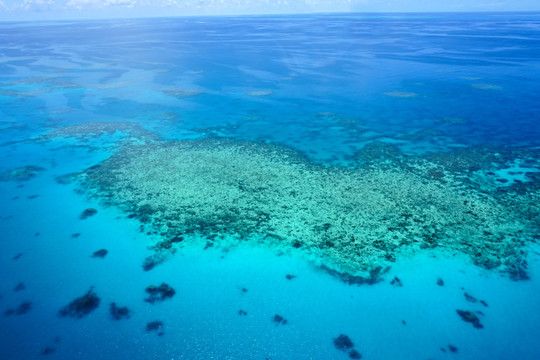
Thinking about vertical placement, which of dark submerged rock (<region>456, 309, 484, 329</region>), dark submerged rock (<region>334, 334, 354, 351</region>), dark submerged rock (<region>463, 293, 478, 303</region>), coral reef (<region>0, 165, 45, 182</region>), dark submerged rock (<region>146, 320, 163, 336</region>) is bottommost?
dark submerged rock (<region>334, 334, 354, 351</region>)

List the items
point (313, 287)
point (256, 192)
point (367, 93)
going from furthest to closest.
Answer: point (367, 93) < point (256, 192) < point (313, 287)

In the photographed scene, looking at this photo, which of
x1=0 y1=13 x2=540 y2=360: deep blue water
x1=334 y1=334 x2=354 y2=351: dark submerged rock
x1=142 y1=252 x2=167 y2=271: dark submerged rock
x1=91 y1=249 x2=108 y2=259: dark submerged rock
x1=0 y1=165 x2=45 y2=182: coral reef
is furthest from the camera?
x1=0 y1=165 x2=45 y2=182: coral reef

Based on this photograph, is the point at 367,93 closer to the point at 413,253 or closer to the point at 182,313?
the point at 413,253

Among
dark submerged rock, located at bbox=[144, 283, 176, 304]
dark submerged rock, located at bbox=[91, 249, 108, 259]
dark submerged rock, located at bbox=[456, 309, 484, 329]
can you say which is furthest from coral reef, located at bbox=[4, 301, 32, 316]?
dark submerged rock, located at bbox=[456, 309, 484, 329]

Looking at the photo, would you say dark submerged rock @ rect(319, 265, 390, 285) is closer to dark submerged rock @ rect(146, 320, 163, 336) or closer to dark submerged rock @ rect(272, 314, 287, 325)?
dark submerged rock @ rect(272, 314, 287, 325)

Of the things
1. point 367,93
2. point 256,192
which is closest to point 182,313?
point 256,192

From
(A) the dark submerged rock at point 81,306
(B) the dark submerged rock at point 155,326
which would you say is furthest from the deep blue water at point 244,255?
(A) the dark submerged rock at point 81,306

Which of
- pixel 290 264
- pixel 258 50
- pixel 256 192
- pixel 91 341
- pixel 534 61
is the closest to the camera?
pixel 91 341
